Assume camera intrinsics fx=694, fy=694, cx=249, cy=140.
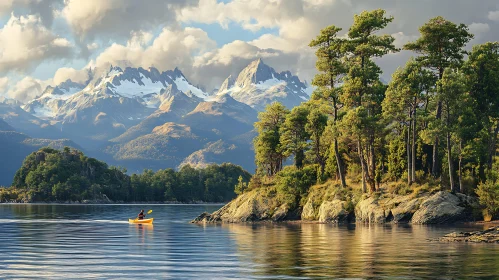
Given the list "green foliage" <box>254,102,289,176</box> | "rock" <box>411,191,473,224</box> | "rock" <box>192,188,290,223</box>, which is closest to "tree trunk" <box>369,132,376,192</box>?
"rock" <box>411,191,473,224</box>

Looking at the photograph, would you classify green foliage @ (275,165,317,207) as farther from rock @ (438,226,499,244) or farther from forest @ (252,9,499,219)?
rock @ (438,226,499,244)

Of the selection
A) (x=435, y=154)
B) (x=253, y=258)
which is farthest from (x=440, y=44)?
(x=253, y=258)

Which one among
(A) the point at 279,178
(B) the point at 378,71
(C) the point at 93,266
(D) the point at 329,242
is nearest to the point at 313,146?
(A) the point at 279,178

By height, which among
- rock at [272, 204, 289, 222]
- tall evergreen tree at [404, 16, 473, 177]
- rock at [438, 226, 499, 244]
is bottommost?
rock at [438, 226, 499, 244]

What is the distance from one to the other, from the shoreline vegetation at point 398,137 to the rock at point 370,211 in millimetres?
162

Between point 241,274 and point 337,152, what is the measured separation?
66.4m

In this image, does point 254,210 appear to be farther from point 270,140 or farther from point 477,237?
point 477,237

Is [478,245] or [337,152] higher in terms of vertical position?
[337,152]

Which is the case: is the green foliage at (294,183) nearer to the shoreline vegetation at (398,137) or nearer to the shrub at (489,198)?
the shoreline vegetation at (398,137)

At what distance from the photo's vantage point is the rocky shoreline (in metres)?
86.6

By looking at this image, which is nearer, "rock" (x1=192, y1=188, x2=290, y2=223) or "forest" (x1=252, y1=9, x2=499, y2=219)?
"forest" (x1=252, y1=9, x2=499, y2=219)

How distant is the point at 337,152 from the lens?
99.9 metres

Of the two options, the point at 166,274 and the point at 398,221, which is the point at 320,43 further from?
the point at 166,274

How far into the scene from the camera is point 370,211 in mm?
91688
